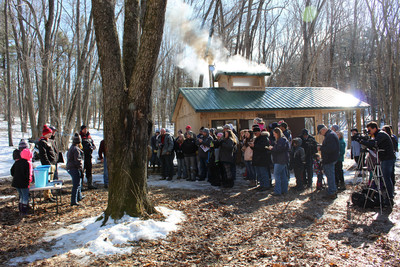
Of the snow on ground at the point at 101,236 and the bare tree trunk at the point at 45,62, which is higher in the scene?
the bare tree trunk at the point at 45,62

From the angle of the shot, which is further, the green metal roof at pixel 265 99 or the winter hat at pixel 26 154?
the green metal roof at pixel 265 99

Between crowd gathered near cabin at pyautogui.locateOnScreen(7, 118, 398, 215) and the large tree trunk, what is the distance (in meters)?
2.19

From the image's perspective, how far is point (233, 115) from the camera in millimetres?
13188

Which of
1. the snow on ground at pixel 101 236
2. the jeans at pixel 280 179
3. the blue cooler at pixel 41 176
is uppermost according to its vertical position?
the blue cooler at pixel 41 176

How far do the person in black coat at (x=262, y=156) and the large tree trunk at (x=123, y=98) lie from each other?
12.4ft

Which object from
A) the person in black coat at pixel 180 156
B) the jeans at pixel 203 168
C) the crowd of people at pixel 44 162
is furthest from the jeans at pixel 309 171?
the crowd of people at pixel 44 162

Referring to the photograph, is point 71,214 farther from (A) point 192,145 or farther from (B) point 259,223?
(A) point 192,145

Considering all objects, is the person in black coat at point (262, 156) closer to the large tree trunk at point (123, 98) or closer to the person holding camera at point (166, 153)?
the person holding camera at point (166, 153)

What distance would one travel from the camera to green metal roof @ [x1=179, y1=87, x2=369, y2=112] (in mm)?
12831

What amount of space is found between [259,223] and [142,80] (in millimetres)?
3386

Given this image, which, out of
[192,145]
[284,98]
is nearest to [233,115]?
[284,98]

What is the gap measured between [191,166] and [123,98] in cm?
518

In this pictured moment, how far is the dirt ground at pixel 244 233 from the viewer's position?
370 centimetres

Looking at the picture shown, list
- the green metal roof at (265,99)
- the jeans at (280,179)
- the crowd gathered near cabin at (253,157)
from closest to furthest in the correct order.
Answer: the crowd gathered near cabin at (253,157) → the jeans at (280,179) → the green metal roof at (265,99)
